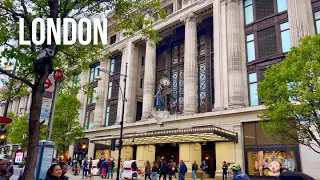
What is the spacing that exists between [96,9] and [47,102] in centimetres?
434

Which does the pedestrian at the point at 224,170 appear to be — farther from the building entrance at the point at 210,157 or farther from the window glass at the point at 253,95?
Result: the building entrance at the point at 210,157

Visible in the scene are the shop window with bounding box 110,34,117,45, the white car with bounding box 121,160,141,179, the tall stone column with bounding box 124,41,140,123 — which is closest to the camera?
the white car with bounding box 121,160,141,179

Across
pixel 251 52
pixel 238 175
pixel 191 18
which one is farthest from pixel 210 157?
pixel 238 175

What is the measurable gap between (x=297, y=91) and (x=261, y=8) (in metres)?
14.3

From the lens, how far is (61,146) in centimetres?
3947

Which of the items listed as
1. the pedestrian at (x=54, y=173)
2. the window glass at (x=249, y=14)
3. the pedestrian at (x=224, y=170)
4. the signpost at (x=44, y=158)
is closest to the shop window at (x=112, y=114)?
the pedestrian at (x=224, y=170)

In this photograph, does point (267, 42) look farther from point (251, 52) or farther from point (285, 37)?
point (251, 52)

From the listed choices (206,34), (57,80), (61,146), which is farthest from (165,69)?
(57,80)

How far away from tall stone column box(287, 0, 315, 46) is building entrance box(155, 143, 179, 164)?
58.3 ft

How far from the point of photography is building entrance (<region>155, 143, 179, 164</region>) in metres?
33.3

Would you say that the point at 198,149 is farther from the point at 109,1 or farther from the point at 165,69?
the point at 109,1

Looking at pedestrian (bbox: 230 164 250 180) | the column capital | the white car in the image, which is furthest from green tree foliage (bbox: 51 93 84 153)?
pedestrian (bbox: 230 164 250 180)

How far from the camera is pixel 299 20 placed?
77.7ft

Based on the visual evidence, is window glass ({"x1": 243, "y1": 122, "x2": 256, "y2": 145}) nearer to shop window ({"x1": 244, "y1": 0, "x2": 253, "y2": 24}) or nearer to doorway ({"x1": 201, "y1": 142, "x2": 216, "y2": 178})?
doorway ({"x1": 201, "y1": 142, "x2": 216, "y2": 178})
